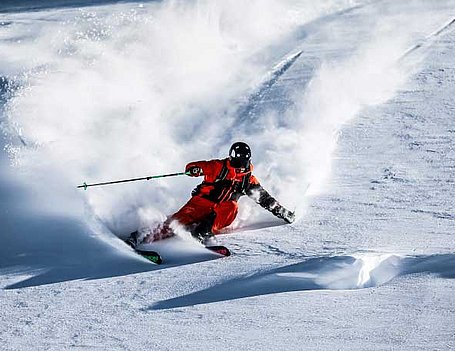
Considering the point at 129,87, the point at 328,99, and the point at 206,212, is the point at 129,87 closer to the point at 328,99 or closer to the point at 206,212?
the point at 328,99

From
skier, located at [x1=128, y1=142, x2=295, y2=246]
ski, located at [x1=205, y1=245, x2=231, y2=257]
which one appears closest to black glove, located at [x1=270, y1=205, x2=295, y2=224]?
skier, located at [x1=128, y1=142, x2=295, y2=246]

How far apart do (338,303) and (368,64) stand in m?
6.41

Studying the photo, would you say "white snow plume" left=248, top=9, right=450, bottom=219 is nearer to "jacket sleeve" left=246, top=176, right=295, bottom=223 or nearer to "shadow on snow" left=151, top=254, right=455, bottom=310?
"jacket sleeve" left=246, top=176, right=295, bottom=223

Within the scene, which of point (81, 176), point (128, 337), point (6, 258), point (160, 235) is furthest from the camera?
point (81, 176)

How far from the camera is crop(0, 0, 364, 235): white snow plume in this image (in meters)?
7.27

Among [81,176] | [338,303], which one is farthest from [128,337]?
[81,176]

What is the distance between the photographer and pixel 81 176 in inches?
286

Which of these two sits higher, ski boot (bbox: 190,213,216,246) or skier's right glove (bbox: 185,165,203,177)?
skier's right glove (bbox: 185,165,203,177)

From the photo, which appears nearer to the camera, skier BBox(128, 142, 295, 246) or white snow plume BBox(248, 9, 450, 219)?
skier BBox(128, 142, 295, 246)

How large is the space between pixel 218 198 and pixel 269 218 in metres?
0.62

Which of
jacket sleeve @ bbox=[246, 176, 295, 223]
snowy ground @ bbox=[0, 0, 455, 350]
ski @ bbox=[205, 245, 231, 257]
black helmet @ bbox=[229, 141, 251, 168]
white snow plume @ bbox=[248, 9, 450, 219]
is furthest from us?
white snow plume @ bbox=[248, 9, 450, 219]

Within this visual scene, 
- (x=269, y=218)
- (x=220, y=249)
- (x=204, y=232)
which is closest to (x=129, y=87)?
(x=269, y=218)

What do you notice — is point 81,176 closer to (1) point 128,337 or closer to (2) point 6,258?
(2) point 6,258

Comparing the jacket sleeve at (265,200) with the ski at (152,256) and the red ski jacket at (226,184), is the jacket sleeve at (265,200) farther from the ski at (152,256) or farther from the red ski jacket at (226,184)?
the ski at (152,256)
